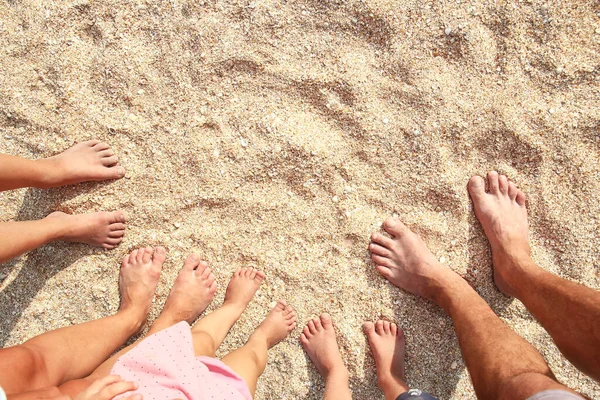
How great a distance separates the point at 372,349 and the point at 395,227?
1.80ft

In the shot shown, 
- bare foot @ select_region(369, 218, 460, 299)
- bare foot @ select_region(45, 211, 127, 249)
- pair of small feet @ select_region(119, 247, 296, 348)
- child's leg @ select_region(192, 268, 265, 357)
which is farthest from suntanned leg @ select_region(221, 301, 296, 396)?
bare foot @ select_region(45, 211, 127, 249)

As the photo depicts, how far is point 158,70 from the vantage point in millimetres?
2000

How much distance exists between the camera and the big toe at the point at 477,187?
1963mm

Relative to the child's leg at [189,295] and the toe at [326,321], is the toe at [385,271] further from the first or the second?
the child's leg at [189,295]

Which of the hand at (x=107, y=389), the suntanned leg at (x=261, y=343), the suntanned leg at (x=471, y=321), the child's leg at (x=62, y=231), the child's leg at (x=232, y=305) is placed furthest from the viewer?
the child's leg at (x=232, y=305)

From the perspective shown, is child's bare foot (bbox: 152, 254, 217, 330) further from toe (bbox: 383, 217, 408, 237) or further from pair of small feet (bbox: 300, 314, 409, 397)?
toe (bbox: 383, 217, 408, 237)

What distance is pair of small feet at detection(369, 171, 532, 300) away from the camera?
6.23ft

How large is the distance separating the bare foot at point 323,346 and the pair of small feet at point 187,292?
0.29 ft

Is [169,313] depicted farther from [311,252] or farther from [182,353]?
[311,252]

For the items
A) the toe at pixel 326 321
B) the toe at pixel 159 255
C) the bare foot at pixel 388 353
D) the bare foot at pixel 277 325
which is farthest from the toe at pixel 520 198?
the toe at pixel 159 255

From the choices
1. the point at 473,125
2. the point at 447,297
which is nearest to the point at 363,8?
the point at 473,125

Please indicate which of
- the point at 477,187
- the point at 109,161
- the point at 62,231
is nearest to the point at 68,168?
the point at 109,161

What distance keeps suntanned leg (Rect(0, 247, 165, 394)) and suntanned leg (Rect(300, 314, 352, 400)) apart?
2.43 feet

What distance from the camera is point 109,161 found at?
198 centimetres
